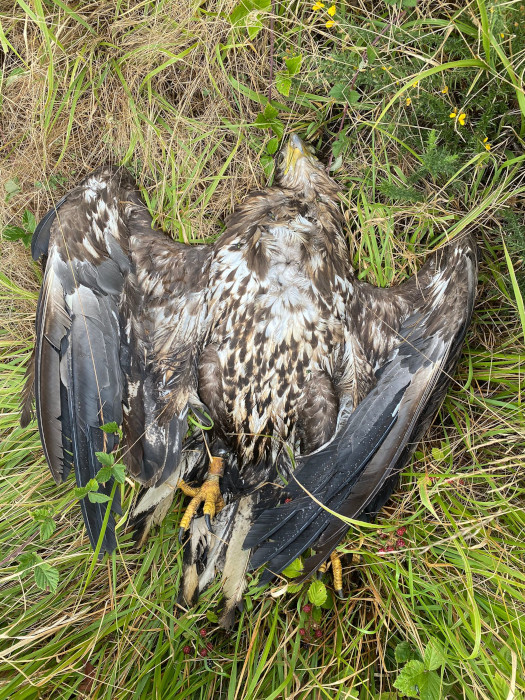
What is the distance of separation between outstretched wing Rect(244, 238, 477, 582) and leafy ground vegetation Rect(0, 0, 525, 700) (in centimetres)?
18

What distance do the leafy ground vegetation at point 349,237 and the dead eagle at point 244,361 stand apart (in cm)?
18

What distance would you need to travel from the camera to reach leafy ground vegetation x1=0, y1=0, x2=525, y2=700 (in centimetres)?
209

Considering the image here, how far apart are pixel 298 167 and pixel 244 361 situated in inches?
35.6

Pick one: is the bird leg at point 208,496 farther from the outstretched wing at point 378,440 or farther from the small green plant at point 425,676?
the small green plant at point 425,676

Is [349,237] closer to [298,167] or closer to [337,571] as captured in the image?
[298,167]

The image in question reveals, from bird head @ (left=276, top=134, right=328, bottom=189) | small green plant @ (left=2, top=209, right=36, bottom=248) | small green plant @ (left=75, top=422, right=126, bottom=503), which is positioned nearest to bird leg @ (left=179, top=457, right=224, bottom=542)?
small green plant @ (left=75, top=422, right=126, bottom=503)

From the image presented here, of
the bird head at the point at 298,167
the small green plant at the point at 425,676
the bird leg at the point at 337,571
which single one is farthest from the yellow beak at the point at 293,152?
the small green plant at the point at 425,676

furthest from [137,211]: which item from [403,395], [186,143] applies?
[403,395]

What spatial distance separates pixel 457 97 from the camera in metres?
2.28

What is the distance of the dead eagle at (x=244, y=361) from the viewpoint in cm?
201

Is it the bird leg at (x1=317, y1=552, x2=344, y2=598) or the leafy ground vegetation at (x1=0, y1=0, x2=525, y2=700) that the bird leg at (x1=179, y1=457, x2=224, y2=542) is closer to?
the leafy ground vegetation at (x1=0, y1=0, x2=525, y2=700)

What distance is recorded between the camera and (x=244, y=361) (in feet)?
7.19

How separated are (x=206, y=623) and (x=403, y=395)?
4.60 ft

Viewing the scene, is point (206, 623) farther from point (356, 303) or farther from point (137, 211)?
point (137, 211)
